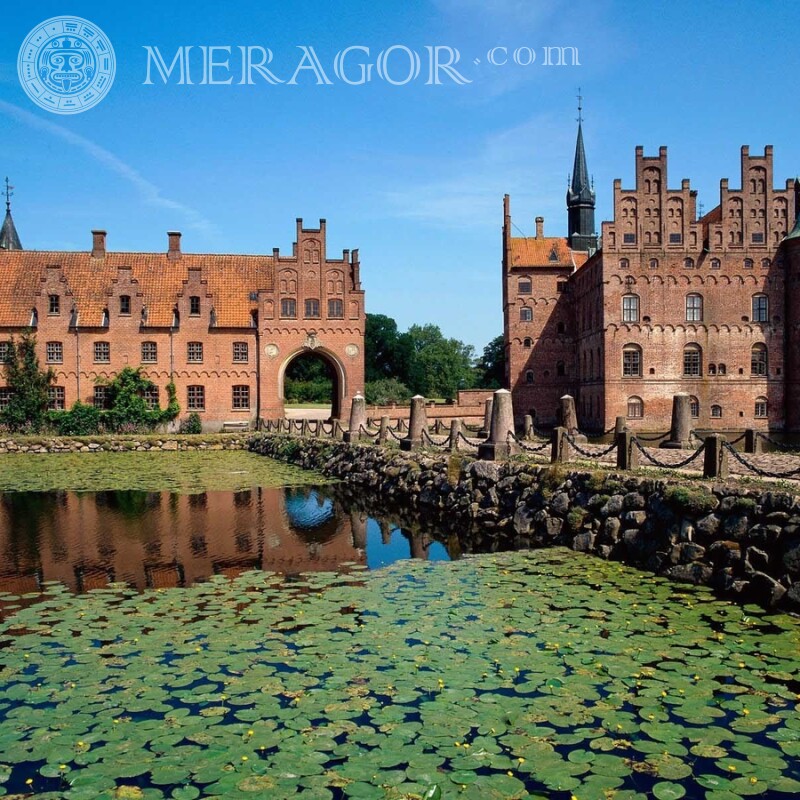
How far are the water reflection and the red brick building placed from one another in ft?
75.5

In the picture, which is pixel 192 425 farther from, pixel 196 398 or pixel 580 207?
pixel 580 207

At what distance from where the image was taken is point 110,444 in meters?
34.3

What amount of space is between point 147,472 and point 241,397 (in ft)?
59.2

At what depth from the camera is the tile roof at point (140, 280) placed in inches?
1639

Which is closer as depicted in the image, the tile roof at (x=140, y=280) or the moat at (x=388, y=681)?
the moat at (x=388, y=681)

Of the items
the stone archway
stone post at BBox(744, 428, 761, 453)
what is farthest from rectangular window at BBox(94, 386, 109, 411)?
stone post at BBox(744, 428, 761, 453)

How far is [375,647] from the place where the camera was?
24.0 feet

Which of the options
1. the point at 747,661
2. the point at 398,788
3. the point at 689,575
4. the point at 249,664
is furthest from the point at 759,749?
the point at 689,575

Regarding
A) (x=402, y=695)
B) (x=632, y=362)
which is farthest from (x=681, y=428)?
(x=632, y=362)

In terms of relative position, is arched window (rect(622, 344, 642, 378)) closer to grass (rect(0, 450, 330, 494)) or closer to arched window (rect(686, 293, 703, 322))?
arched window (rect(686, 293, 703, 322))

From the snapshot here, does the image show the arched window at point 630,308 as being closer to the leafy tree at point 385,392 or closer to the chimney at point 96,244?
the leafy tree at point 385,392

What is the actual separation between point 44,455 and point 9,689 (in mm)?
28609

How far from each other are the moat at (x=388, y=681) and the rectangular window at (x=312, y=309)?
1244 inches

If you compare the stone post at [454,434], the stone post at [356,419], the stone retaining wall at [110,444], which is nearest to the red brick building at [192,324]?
the stone retaining wall at [110,444]
